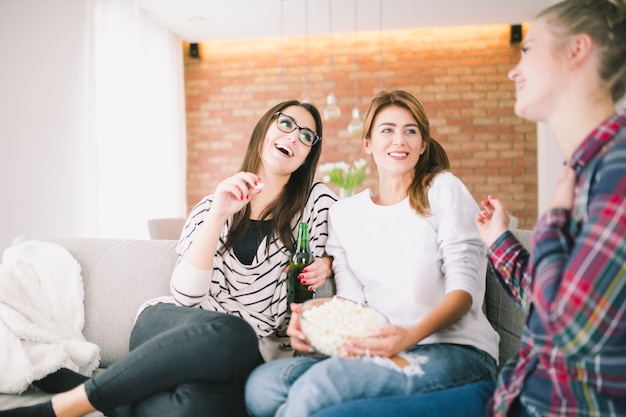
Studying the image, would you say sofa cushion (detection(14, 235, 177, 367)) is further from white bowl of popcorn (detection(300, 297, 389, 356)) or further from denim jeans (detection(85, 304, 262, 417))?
white bowl of popcorn (detection(300, 297, 389, 356))

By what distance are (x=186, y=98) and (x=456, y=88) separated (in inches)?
119

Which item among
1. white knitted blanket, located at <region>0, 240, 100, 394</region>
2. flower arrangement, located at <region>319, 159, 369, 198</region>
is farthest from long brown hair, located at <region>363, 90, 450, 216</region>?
flower arrangement, located at <region>319, 159, 369, 198</region>

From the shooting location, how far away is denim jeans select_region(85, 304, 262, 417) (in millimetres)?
1299

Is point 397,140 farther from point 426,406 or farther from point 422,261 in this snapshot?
point 426,406

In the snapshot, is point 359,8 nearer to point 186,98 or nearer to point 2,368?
point 186,98

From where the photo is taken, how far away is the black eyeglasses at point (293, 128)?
1.81 m

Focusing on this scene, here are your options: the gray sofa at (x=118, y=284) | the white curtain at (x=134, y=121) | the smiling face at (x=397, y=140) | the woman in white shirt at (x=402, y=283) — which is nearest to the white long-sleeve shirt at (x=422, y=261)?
the woman in white shirt at (x=402, y=283)

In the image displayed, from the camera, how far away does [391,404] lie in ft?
3.58

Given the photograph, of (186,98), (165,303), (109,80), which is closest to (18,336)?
(165,303)

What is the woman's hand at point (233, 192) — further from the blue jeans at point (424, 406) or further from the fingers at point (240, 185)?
the blue jeans at point (424, 406)

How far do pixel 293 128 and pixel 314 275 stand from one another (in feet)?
1.72

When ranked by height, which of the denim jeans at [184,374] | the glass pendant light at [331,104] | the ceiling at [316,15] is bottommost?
the denim jeans at [184,374]

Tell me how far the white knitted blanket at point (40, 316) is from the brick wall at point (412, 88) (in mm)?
3988

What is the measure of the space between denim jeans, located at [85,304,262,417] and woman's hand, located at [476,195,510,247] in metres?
0.68
